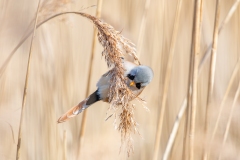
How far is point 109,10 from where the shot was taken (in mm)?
1726

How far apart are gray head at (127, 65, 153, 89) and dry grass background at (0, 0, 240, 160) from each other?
343 mm

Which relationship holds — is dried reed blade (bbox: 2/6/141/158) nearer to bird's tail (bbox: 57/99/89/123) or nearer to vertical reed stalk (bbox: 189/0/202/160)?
bird's tail (bbox: 57/99/89/123)

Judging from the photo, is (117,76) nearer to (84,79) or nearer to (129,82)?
(129,82)

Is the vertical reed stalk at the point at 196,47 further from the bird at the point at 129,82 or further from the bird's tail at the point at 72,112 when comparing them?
the bird's tail at the point at 72,112

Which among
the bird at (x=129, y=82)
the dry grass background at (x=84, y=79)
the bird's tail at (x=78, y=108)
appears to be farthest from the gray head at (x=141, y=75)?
the dry grass background at (x=84, y=79)

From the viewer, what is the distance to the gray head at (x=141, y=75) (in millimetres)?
934

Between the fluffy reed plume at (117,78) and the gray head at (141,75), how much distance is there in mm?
76

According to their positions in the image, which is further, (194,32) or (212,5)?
(212,5)

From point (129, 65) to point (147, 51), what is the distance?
0.69 metres

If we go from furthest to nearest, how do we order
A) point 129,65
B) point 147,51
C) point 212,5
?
point 212,5, point 147,51, point 129,65

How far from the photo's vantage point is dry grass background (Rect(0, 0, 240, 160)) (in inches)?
55.8

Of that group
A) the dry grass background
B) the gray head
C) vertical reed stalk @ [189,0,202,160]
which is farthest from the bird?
the dry grass background

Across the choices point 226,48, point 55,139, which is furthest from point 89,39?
point 226,48

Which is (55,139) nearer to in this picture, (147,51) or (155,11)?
(147,51)
